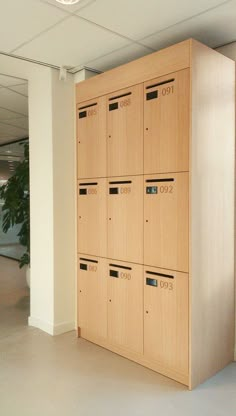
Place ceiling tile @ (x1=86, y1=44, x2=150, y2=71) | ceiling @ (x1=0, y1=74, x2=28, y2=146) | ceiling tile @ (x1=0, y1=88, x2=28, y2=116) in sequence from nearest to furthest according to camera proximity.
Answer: ceiling tile @ (x1=86, y1=44, x2=150, y2=71) < ceiling @ (x1=0, y1=74, x2=28, y2=146) < ceiling tile @ (x1=0, y1=88, x2=28, y2=116)

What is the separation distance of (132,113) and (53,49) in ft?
3.16

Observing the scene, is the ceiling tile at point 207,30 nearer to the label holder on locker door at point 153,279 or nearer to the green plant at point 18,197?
the label holder on locker door at point 153,279

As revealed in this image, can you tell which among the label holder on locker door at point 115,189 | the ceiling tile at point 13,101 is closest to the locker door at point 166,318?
the label holder on locker door at point 115,189

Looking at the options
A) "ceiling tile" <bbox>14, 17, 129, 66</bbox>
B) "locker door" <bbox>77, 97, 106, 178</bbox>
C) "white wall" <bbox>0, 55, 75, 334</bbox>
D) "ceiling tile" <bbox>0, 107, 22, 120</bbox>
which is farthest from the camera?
"ceiling tile" <bbox>0, 107, 22, 120</bbox>

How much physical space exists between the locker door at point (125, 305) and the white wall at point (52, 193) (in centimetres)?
72

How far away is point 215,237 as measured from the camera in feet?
9.52

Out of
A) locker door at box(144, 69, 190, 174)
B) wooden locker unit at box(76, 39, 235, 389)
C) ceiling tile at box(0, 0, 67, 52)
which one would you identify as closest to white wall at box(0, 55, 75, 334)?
wooden locker unit at box(76, 39, 235, 389)

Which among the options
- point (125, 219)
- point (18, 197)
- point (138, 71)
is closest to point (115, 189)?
point (125, 219)

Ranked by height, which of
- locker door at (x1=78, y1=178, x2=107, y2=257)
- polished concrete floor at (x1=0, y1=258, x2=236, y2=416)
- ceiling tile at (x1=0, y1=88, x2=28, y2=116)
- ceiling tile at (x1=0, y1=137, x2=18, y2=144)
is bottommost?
polished concrete floor at (x1=0, y1=258, x2=236, y2=416)

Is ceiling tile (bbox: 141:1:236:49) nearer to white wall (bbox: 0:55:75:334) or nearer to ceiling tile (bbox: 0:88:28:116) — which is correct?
white wall (bbox: 0:55:75:334)

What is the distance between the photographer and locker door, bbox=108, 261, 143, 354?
10.2ft

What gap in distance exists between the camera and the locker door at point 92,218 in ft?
11.2

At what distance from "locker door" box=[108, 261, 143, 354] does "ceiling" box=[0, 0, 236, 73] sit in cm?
201

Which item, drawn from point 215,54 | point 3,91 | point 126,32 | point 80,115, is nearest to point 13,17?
point 126,32
